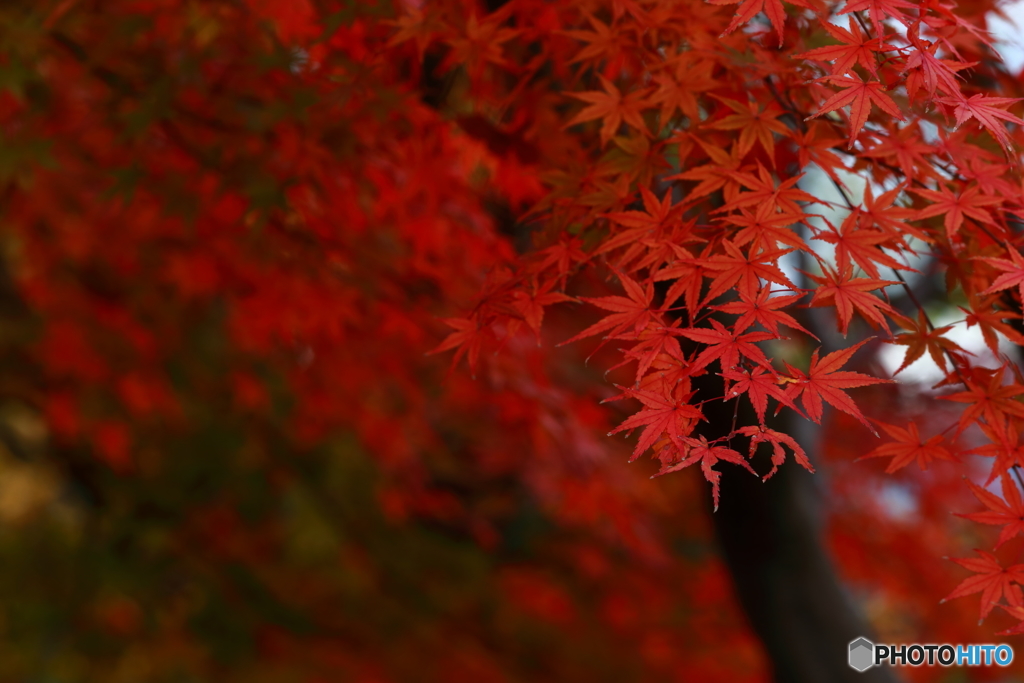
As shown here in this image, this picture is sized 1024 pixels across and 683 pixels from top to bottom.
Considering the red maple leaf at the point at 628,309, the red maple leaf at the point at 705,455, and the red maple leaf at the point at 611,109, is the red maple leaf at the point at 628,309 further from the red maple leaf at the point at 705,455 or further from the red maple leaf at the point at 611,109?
the red maple leaf at the point at 611,109

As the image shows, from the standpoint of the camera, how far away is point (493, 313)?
4.96 feet

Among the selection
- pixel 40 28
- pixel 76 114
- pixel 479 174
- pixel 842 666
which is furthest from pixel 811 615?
pixel 76 114

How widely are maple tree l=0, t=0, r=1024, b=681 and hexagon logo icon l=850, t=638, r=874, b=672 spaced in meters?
0.08

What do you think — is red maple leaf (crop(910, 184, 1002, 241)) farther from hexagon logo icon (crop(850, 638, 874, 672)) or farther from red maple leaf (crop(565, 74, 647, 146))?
hexagon logo icon (crop(850, 638, 874, 672))

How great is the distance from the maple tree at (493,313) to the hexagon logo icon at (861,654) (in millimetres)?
83

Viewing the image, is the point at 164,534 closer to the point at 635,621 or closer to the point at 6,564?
the point at 6,564

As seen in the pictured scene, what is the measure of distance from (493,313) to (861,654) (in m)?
2.32

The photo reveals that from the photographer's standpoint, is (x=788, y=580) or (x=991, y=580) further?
(x=788, y=580)

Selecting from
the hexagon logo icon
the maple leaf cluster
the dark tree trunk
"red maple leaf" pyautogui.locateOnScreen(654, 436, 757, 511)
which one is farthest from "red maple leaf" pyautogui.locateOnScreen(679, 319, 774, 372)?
the hexagon logo icon

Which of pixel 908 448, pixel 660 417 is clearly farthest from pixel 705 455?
pixel 908 448

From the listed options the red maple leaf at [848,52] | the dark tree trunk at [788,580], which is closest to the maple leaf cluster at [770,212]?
the red maple leaf at [848,52]

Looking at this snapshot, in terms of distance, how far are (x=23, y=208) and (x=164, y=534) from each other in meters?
2.60

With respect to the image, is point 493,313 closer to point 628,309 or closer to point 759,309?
point 628,309

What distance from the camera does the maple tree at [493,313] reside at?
51.1 inches
